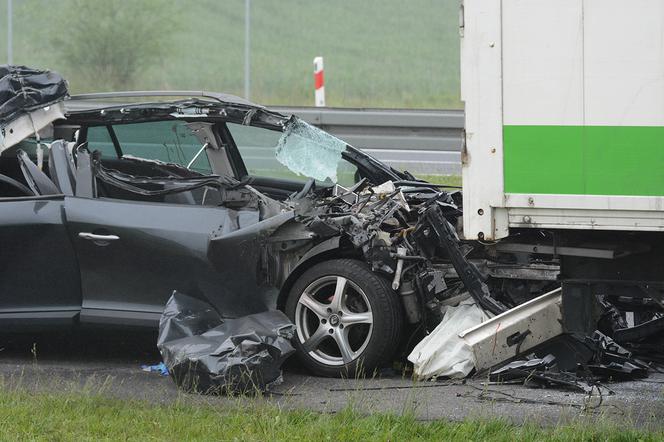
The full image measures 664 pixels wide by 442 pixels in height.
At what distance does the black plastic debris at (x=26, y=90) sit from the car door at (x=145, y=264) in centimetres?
95

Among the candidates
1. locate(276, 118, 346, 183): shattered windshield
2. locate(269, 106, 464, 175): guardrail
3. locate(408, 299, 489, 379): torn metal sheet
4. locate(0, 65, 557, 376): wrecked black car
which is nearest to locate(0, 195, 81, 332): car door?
locate(0, 65, 557, 376): wrecked black car

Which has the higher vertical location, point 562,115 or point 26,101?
point 26,101

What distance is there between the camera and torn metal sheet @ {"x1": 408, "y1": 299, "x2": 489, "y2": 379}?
252 inches

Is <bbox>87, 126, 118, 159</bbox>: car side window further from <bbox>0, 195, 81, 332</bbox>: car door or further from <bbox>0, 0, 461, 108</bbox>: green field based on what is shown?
<bbox>0, 0, 461, 108</bbox>: green field

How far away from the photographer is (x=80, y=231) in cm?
667

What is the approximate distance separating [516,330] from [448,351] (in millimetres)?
447

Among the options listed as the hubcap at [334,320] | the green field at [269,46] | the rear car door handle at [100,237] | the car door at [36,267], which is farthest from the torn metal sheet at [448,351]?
the green field at [269,46]

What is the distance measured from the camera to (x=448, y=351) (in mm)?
6441

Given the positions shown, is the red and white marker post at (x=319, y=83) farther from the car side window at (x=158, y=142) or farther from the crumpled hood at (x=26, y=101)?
the crumpled hood at (x=26, y=101)

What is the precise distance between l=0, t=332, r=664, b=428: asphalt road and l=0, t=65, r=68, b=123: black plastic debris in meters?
1.65

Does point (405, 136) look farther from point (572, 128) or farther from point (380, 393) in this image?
point (572, 128)

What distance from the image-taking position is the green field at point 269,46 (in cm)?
2025

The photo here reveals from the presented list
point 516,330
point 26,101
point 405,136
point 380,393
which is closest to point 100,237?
point 26,101

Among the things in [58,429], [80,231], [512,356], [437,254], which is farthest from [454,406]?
[80,231]
